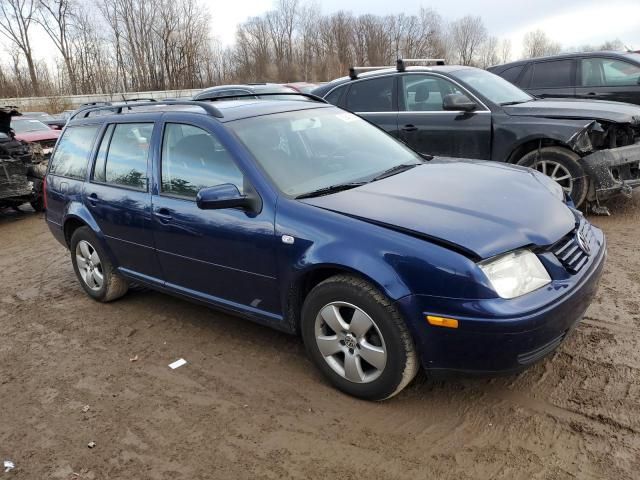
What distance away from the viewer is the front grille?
282cm

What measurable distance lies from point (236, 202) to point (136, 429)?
1.43 m

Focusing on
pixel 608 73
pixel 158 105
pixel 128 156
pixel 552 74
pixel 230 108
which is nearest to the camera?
pixel 230 108

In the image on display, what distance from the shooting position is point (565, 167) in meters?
5.96

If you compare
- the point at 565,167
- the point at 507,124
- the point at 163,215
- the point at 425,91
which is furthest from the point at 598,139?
the point at 163,215

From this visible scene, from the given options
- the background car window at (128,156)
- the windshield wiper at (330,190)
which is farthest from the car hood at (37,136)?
the windshield wiper at (330,190)

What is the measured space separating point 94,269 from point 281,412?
8.94ft

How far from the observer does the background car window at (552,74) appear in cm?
860

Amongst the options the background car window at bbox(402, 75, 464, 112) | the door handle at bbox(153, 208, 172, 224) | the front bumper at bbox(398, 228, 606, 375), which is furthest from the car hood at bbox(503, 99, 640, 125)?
the door handle at bbox(153, 208, 172, 224)

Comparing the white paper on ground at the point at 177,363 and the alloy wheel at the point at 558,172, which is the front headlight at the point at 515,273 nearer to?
the white paper on ground at the point at 177,363

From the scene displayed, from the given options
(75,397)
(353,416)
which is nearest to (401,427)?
(353,416)

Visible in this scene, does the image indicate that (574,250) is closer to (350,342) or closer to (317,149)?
(350,342)

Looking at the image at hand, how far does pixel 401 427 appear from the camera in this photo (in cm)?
284

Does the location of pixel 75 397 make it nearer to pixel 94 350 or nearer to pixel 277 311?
pixel 94 350

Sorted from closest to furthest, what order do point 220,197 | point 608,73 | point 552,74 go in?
point 220,197 → point 608,73 → point 552,74
